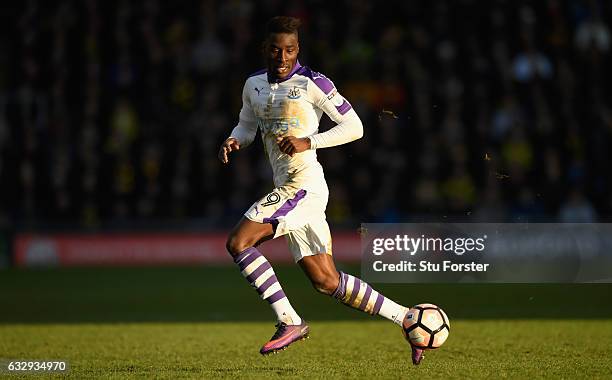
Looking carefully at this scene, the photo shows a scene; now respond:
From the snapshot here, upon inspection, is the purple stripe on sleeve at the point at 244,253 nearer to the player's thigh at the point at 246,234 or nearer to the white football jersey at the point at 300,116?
the player's thigh at the point at 246,234

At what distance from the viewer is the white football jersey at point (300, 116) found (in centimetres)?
718

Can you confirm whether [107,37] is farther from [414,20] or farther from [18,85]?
[414,20]

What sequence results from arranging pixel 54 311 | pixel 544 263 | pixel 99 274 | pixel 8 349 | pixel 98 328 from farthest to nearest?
pixel 99 274, pixel 54 311, pixel 544 263, pixel 98 328, pixel 8 349

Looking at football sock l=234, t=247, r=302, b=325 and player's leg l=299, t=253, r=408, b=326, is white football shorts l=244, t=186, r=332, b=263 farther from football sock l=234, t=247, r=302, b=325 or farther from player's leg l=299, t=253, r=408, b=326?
football sock l=234, t=247, r=302, b=325

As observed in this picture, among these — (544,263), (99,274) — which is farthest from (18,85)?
(544,263)

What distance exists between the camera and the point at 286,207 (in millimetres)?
7141

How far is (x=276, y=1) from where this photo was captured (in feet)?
59.2

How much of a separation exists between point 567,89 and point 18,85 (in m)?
8.57

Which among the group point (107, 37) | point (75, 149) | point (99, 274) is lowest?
point (99, 274)

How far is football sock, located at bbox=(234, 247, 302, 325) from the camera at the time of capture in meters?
7.12

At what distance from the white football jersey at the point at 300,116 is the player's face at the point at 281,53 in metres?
0.06

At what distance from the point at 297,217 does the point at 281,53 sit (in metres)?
1.05

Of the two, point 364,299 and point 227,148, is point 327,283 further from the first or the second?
point 227,148

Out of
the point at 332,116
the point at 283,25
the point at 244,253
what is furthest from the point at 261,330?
the point at 283,25
